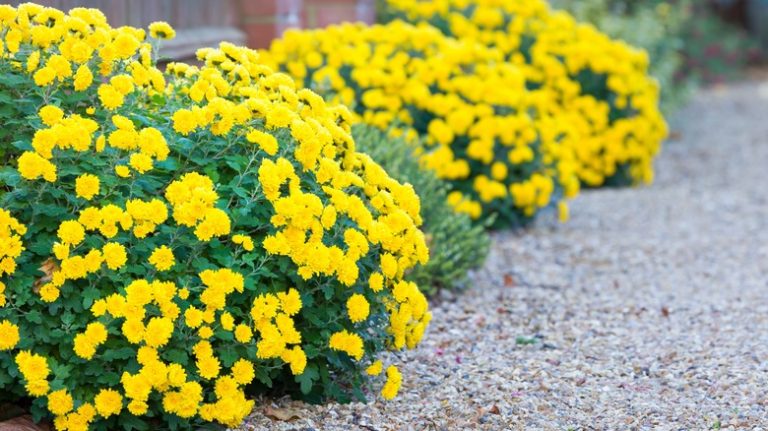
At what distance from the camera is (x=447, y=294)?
4.85 m

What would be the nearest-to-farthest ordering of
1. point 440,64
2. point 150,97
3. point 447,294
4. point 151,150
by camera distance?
point 151,150
point 150,97
point 447,294
point 440,64

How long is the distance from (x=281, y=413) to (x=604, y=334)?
63.9 inches

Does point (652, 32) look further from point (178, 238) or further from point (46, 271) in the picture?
point (46, 271)

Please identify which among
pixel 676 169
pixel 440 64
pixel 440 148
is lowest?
pixel 676 169

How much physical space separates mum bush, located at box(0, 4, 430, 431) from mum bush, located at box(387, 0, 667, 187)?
404 cm

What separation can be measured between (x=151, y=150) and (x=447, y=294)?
226 cm

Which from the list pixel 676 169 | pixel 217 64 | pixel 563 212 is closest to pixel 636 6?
pixel 676 169

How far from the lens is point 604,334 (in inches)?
170

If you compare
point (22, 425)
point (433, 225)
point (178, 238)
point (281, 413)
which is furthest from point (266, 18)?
point (22, 425)

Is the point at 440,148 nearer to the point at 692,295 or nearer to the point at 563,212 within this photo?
the point at 563,212

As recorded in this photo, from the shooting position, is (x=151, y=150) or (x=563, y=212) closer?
(x=151, y=150)

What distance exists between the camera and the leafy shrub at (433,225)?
4.69 m

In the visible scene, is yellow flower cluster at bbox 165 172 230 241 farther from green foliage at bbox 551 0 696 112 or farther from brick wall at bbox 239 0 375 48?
green foliage at bbox 551 0 696 112

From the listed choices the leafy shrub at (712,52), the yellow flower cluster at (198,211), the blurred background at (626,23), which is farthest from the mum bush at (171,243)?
the leafy shrub at (712,52)
